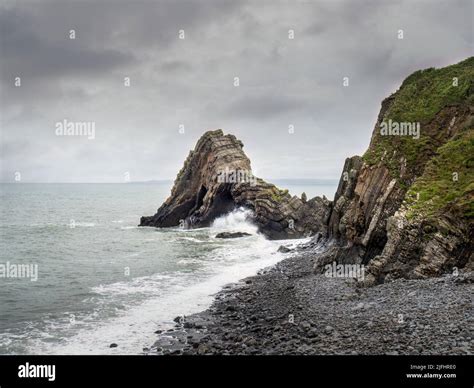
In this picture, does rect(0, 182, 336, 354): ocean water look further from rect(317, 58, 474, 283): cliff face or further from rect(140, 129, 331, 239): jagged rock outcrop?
rect(317, 58, 474, 283): cliff face

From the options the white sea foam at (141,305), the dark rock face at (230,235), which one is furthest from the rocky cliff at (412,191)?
the white sea foam at (141,305)

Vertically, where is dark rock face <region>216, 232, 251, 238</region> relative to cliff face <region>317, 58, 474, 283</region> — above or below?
below

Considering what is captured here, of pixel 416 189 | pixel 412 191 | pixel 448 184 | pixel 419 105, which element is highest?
pixel 419 105

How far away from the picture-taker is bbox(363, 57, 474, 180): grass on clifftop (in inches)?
1611

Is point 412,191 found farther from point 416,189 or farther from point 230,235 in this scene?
point 230,235

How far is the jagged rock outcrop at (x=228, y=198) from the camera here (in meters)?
74.1

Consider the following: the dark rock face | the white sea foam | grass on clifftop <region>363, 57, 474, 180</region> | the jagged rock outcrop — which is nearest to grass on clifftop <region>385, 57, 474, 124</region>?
grass on clifftop <region>363, 57, 474, 180</region>

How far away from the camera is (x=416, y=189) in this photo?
33719 mm

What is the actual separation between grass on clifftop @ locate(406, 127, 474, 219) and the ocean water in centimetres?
1853

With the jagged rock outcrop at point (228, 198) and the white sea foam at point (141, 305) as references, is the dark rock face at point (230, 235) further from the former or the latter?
the white sea foam at point (141, 305)

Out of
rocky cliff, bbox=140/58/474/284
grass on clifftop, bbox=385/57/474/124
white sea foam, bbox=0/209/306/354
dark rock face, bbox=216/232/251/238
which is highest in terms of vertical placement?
grass on clifftop, bbox=385/57/474/124

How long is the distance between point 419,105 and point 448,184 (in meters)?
16.4

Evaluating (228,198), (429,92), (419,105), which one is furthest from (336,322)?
(228,198)
